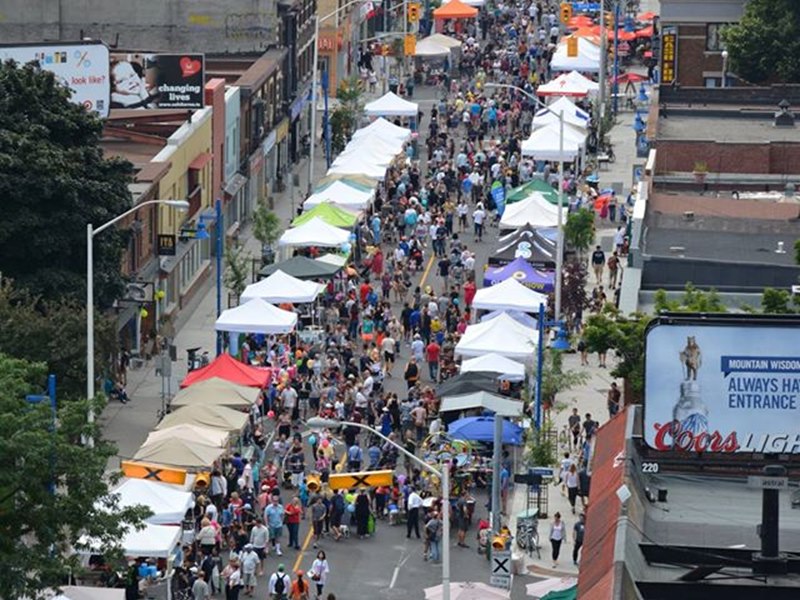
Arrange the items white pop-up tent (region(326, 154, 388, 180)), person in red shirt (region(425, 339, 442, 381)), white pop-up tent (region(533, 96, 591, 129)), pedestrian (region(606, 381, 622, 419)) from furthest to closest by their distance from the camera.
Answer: white pop-up tent (region(533, 96, 591, 129))
white pop-up tent (region(326, 154, 388, 180))
person in red shirt (region(425, 339, 442, 381))
pedestrian (region(606, 381, 622, 419))

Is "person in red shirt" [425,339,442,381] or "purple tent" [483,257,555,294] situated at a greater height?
"purple tent" [483,257,555,294]

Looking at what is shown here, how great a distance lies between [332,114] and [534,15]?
38.6m

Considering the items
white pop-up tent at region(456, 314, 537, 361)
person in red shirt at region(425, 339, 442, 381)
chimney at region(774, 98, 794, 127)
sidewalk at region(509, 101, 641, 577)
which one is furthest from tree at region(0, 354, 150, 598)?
chimney at region(774, 98, 794, 127)

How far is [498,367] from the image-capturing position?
59.7m

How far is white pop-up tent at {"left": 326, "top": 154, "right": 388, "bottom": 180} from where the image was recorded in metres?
82.8

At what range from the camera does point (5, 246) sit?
58.2 metres

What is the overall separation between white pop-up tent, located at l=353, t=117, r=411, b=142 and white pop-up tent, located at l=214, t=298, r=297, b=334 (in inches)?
1018

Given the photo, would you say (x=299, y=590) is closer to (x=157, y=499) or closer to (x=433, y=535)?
(x=157, y=499)

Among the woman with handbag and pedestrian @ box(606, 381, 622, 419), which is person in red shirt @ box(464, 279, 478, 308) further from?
the woman with handbag

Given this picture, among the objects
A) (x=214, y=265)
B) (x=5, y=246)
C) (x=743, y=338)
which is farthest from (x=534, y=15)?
(x=743, y=338)

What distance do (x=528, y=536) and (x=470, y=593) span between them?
667 cm

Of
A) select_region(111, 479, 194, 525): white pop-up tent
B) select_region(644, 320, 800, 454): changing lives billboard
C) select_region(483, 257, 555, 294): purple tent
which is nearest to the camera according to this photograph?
select_region(644, 320, 800, 454): changing lives billboard

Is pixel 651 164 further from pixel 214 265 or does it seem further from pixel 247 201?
pixel 247 201

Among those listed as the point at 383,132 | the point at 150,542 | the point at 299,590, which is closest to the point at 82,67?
the point at 383,132
